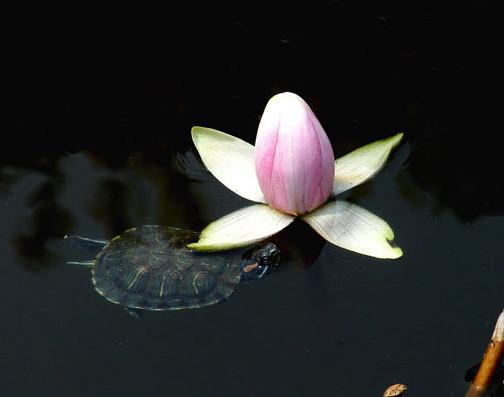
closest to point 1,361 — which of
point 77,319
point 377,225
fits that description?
point 77,319

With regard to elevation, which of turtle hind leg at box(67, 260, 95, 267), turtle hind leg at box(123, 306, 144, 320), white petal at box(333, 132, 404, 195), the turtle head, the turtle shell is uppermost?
white petal at box(333, 132, 404, 195)

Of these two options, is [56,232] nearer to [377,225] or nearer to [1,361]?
[1,361]

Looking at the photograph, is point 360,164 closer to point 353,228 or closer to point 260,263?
point 353,228

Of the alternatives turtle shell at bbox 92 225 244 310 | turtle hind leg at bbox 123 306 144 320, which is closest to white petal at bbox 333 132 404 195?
turtle shell at bbox 92 225 244 310

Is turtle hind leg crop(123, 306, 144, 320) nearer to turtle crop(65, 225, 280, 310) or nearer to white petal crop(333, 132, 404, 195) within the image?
turtle crop(65, 225, 280, 310)

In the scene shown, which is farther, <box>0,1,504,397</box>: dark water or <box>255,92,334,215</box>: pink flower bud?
<box>255,92,334,215</box>: pink flower bud
